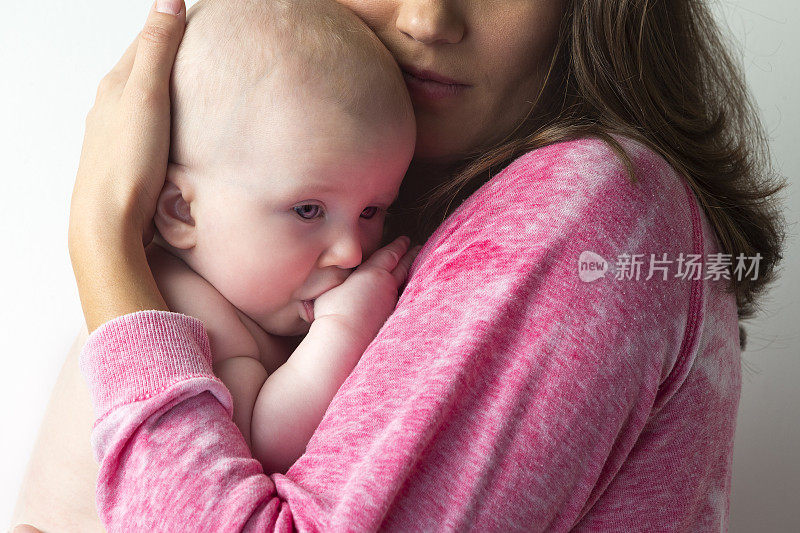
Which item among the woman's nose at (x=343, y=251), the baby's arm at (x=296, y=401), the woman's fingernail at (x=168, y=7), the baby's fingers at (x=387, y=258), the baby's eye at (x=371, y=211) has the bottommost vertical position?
the baby's arm at (x=296, y=401)

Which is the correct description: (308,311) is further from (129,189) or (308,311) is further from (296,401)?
(129,189)

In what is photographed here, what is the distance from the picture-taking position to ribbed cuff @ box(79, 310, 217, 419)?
0.78 meters

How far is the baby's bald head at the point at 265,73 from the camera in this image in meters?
0.91

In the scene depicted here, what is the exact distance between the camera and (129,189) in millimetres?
940

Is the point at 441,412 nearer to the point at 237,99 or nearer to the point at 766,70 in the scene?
the point at 237,99

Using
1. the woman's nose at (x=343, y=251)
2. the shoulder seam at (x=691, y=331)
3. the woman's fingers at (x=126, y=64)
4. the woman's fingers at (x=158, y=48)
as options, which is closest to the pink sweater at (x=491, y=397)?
the shoulder seam at (x=691, y=331)

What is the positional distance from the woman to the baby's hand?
3.4 inches

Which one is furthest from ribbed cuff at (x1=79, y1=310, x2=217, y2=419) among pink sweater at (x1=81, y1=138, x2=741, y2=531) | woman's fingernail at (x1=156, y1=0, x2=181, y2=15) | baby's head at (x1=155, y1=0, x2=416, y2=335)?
woman's fingernail at (x1=156, y1=0, x2=181, y2=15)

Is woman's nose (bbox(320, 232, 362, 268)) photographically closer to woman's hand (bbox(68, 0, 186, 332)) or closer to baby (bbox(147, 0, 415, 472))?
baby (bbox(147, 0, 415, 472))

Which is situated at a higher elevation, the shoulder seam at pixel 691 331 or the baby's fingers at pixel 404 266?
the shoulder seam at pixel 691 331

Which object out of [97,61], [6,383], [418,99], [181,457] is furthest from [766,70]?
[6,383]

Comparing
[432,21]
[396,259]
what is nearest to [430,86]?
[432,21]

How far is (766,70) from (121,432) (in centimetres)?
158

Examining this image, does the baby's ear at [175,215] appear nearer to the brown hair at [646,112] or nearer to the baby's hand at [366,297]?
the baby's hand at [366,297]
